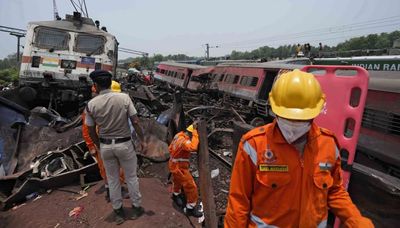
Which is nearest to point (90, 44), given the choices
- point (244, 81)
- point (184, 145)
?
point (244, 81)

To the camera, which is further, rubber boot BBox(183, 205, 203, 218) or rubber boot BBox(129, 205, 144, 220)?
rubber boot BBox(183, 205, 203, 218)

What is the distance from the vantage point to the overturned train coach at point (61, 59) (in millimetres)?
10336

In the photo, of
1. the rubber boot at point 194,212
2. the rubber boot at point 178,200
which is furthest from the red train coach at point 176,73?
the rubber boot at point 194,212

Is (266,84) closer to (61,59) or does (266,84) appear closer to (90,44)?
(90,44)

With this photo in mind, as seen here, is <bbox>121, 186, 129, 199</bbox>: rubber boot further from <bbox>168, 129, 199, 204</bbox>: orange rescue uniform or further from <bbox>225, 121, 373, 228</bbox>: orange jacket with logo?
<bbox>225, 121, 373, 228</bbox>: orange jacket with logo

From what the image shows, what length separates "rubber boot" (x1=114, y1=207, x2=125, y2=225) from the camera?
4.49 meters

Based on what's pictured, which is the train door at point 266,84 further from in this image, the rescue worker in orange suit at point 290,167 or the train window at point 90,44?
the rescue worker in orange suit at point 290,167

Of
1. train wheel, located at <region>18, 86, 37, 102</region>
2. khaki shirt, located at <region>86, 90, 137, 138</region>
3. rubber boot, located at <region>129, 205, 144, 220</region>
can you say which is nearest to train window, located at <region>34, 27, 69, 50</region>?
train wheel, located at <region>18, 86, 37, 102</region>

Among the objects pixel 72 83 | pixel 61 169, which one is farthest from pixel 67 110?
pixel 61 169

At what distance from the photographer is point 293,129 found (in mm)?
1824

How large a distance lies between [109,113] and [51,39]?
295 inches

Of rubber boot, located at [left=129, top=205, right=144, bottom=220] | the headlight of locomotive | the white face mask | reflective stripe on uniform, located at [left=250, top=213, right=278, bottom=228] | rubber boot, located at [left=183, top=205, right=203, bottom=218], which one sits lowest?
rubber boot, located at [left=183, top=205, right=203, bottom=218]

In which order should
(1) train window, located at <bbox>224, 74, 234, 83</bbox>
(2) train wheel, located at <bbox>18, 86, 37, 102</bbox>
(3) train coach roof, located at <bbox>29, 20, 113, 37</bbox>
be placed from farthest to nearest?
(1) train window, located at <bbox>224, 74, 234, 83</bbox> → (3) train coach roof, located at <bbox>29, 20, 113, 37</bbox> → (2) train wheel, located at <bbox>18, 86, 37, 102</bbox>

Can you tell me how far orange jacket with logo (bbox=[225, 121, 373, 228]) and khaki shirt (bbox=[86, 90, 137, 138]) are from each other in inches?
107
